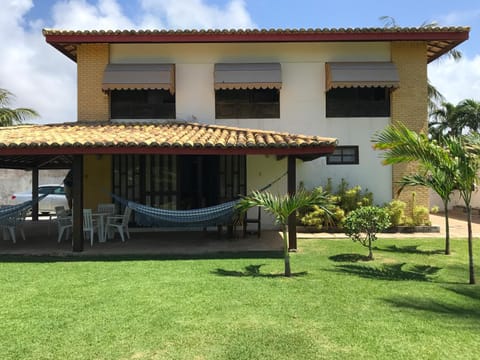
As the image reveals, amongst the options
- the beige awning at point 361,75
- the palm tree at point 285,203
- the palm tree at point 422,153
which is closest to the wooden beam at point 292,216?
the palm tree at point 285,203

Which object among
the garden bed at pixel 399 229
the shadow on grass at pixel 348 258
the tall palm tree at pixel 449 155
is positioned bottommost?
the shadow on grass at pixel 348 258

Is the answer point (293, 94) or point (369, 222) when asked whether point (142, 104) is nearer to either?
point (293, 94)

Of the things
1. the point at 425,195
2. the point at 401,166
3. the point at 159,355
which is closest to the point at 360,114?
the point at 401,166

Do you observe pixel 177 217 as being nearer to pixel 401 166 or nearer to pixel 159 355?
pixel 159 355

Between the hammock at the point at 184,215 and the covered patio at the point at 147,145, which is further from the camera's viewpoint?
the hammock at the point at 184,215

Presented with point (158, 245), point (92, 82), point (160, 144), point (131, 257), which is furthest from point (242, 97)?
point (131, 257)

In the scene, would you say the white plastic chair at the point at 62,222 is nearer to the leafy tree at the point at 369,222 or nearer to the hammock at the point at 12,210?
the hammock at the point at 12,210

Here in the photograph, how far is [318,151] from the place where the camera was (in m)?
8.31

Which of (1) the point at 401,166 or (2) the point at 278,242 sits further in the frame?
(1) the point at 401,166

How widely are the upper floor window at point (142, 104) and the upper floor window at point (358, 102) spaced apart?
191 inches

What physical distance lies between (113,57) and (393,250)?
31.4 ft

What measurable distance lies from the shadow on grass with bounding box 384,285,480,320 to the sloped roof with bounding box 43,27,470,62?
28.2ft

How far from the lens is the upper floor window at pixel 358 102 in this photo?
12.5 m

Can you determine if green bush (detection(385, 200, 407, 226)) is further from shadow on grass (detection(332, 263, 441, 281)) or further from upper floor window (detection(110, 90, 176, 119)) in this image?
upper floor window (detection(110, 90, 176, 119))
